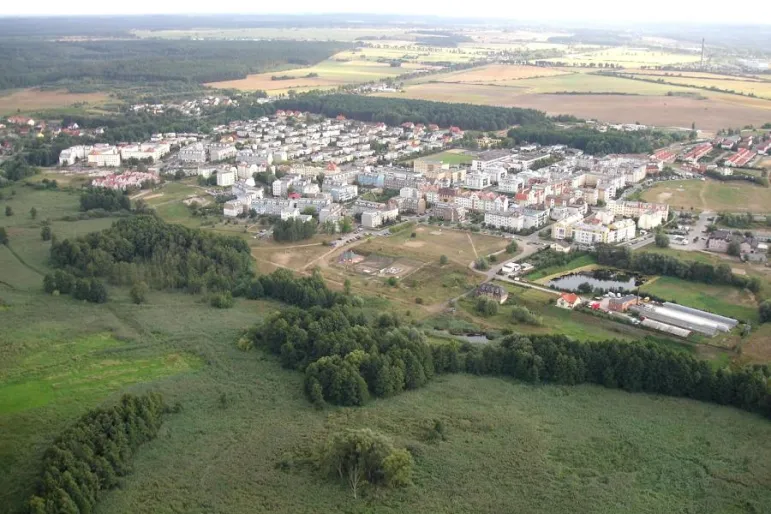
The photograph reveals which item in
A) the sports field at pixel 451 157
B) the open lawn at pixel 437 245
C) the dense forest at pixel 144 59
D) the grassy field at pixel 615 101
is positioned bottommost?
the open lawn at pixel 437 245

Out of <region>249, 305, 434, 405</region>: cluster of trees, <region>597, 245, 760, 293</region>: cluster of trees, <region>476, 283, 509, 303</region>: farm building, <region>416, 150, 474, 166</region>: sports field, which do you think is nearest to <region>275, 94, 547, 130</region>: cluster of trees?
<region>416, 150, 474, 166</region>: sports field

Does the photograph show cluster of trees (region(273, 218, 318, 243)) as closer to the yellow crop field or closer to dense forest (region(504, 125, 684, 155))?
dense forest (region(504, 125, 684, 155))

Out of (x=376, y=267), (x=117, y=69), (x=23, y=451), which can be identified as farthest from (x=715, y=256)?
(x=117, y=69)

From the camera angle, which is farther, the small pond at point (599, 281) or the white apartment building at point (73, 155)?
the white apartment building at point (73, 155)

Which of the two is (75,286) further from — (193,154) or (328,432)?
(193,154)

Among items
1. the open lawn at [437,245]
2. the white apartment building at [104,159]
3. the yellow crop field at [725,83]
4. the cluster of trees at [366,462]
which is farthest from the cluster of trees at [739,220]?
the yellow crop field at [725,83]

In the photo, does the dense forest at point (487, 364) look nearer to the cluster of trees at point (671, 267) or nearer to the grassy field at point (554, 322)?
the grassy field at point (554, 322)
